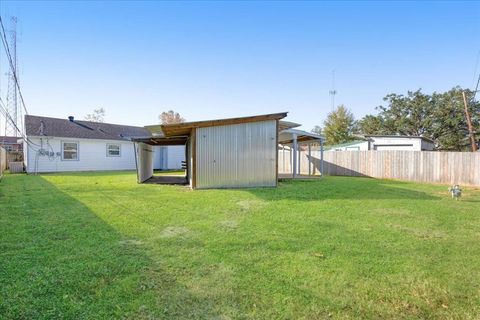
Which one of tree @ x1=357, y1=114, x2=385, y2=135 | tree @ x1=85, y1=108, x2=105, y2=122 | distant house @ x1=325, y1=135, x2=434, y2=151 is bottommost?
distant house @ x1=325, y1=135, x2=434, y2=151

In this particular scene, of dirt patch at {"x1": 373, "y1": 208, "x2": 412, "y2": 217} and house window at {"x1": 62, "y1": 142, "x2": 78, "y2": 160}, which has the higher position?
house window at {"x1": 62, "y1": 142, "x2": 78, "y2": 160}

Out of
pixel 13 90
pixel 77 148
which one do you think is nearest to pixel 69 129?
pixel 77 148

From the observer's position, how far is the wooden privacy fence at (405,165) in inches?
489

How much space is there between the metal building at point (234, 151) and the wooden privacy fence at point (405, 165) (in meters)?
8.20

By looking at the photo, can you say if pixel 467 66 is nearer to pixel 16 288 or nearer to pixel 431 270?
pixel 431 270

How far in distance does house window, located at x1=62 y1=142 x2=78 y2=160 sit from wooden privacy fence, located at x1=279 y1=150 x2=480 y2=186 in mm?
14225

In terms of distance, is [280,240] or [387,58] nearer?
[280,240]

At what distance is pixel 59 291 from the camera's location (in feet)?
8.57

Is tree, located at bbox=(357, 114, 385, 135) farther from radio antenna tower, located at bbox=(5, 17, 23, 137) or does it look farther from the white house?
radio antenna tower, located at bbox=(5, 17, 23, 137)

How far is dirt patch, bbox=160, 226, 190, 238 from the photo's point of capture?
14.4 ft

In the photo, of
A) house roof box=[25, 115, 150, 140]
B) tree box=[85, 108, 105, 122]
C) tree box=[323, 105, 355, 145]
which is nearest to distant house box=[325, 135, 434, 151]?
tree box=[323, 105, 355, 145]

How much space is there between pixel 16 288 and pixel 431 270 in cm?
434

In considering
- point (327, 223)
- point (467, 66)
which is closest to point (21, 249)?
point (327, 223)

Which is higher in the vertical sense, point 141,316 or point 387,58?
point 387,58
